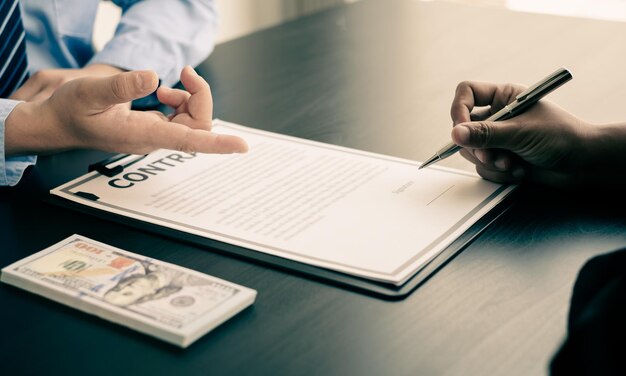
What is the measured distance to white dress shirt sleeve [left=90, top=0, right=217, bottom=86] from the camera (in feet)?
3.70

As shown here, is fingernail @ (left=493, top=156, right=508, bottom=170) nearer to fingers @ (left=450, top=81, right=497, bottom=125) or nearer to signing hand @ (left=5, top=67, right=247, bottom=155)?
fingers @ (left=450, top=81, right=497, bottom=125)

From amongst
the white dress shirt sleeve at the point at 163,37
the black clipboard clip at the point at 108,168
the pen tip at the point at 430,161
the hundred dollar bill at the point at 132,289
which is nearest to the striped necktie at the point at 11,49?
the white dress shirt sleeve at the point at 163,37

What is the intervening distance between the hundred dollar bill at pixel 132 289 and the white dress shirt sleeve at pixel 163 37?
55 centimetres

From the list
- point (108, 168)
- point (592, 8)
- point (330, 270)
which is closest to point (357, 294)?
point (330, 270)

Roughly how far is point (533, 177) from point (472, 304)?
0.24 meters

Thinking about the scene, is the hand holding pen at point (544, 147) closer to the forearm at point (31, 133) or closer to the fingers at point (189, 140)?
the fingers at point (189, 140)

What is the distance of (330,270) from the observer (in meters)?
0.60

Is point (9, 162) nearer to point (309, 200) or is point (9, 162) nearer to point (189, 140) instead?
point (189, 140)

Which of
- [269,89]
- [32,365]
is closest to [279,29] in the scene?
[269,89]

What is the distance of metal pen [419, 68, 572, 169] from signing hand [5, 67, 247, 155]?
0.23m

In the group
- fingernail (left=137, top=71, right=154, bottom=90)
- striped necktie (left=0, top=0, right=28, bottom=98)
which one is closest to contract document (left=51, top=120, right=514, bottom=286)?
fingernail (left=137, top=71, right=154, bottom=90)

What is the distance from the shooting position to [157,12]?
1.23m

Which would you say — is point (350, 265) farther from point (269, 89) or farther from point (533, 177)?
point (269, 89)

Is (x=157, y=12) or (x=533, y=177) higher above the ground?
(x=157, y=12)
